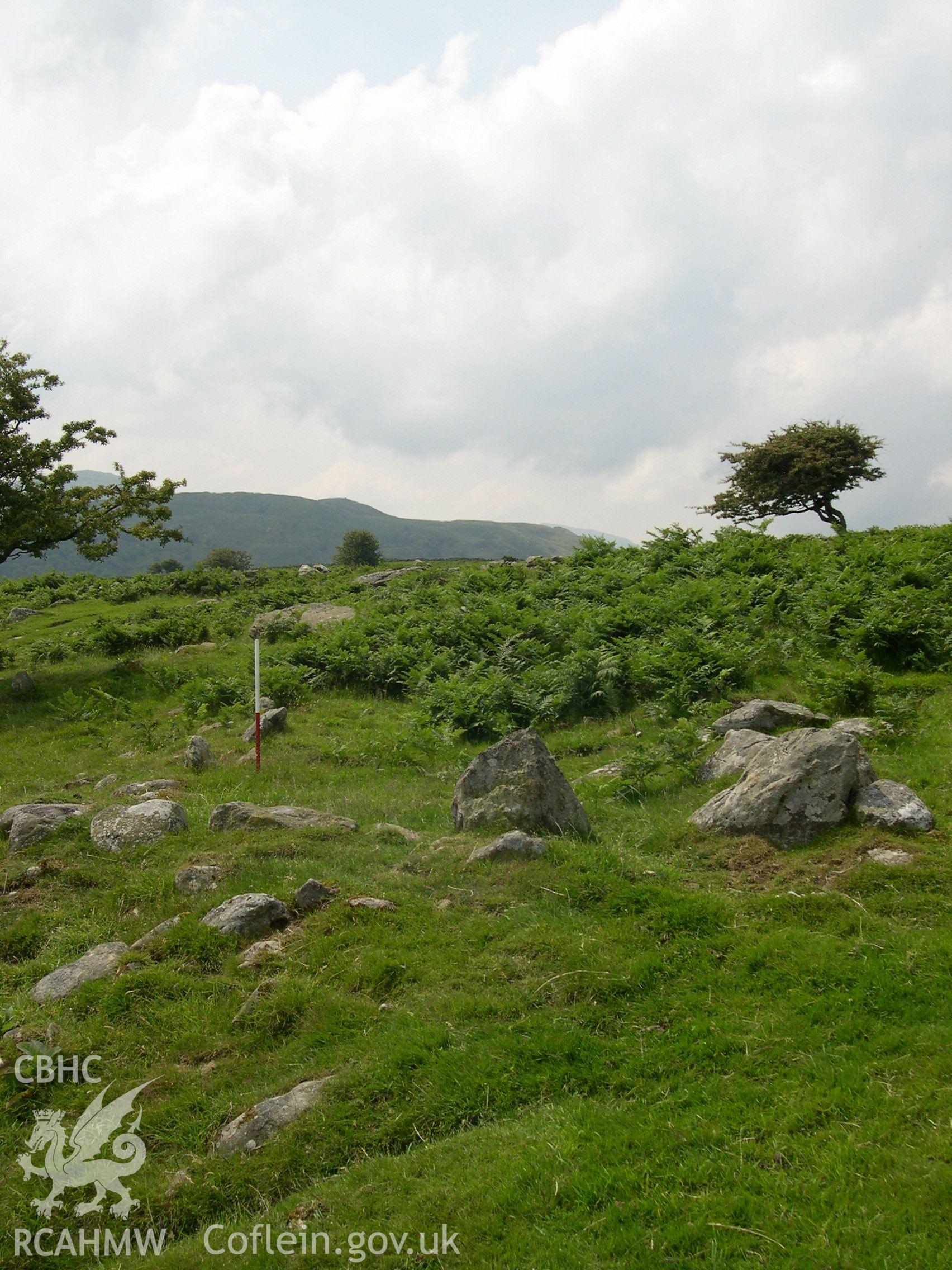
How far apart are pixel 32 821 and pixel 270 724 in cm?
655

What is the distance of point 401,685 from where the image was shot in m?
21.8

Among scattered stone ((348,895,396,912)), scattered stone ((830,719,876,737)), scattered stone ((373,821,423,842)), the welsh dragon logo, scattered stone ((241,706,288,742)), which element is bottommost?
the welsh dragon logo

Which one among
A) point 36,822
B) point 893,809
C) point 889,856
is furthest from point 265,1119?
point 36,822

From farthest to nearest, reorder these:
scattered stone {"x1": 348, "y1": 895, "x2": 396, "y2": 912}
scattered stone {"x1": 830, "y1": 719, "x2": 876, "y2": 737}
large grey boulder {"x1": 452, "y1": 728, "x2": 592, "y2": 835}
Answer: scattered stone {"x1": 830, "y1": 719, "x2": 876, "y2": 737}, large grey boulder {"x1": 452, "y1": 728, "x2": 592, "y2": 835}, scattered stone {"x1": 348, "y1": 895, "x2": 396, "y2": 912}

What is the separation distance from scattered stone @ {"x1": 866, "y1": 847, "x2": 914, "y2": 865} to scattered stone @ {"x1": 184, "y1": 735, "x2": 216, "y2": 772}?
1166 centimetres

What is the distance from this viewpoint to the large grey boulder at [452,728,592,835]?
34.8ft

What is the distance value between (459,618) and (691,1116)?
18732 mm

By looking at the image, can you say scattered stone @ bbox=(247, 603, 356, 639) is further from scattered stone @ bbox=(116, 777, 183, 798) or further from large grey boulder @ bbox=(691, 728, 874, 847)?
large grey boulder @ bbox=(691, 728, 874, 847)

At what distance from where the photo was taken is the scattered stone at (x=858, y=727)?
12.2m

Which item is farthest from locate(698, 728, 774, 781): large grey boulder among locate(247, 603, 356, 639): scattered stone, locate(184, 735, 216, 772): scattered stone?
locate(247, 603, 356, 639): scattered stone

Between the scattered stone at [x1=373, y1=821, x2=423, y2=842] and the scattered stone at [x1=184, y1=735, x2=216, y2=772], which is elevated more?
the scattered stone at [x1=184, y1=735, x2=216, y2=772]

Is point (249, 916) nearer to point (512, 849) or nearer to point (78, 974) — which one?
point (78, 974)

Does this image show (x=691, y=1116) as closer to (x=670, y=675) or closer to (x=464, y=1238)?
(x=464, y=1238)

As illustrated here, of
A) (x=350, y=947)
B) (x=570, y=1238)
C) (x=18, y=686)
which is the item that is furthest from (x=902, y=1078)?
(x=18, y=686)
